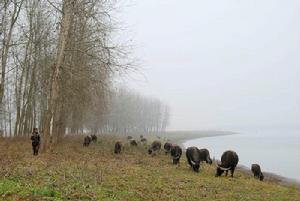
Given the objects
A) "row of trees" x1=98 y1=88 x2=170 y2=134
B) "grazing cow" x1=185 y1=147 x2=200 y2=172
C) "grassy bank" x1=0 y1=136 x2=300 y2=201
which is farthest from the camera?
"row of trees" x1=98 y1=88 x2=170 y2=134

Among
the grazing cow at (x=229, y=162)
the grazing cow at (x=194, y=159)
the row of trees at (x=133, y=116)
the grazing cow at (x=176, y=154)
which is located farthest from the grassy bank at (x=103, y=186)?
the row of trees at (x=133, y=116)

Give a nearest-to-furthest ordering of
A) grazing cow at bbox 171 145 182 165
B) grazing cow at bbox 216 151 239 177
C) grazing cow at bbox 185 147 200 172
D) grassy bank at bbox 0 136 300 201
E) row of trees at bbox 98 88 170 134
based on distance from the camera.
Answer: grassy bank at bbox 0 136 300 201
grazing cow at bbox 216 151 239 177
grazing cow at bbox 185 147 200 172
grazing cow at bbox 171 145 182 165
row of trees at bbox 98 88 170 134

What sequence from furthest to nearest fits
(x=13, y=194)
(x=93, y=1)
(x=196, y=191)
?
(x=93, y=1), (x=196, y=191), (x=13, y=194)

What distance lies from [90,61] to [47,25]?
24.1ft

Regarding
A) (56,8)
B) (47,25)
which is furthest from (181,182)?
(47,25)

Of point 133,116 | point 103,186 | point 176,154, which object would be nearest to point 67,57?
point 176,154

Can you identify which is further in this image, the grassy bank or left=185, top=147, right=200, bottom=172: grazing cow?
left=185, top=147, right=200, bottom=172: grazing cow

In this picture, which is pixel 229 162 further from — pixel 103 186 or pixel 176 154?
pixel 103 186

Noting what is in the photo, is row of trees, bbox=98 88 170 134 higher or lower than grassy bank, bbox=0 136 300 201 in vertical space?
higher

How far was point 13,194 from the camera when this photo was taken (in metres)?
10.9

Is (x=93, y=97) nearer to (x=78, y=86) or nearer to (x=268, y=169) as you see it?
(x=78, y=86)

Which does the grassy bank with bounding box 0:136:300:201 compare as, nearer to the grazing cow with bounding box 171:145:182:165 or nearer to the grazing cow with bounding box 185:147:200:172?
the grazing cow with bounding box 185:147:200:172

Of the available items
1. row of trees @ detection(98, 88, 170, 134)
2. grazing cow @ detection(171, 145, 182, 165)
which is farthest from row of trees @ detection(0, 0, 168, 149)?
row of trees @ detection(98, 88, 170, 134)

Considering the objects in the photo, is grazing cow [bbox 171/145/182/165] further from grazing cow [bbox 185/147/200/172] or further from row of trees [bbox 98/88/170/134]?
row of trees [bbox 98/88/170/134]
